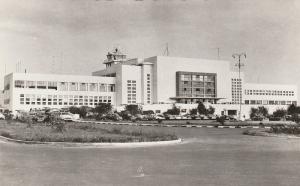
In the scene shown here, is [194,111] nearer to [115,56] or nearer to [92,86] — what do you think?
[92,86]

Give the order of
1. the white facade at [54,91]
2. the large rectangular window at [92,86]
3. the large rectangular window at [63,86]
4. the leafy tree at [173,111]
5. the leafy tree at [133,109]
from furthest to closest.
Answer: the large rectangular window at [92,86]
the large rectangular window at [63,86]
the white facade at [54,91]
the leafy tree at [173,111]
the leafy tree at [133,109]

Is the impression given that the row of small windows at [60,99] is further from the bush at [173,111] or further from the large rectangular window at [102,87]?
the bush at [173,111]

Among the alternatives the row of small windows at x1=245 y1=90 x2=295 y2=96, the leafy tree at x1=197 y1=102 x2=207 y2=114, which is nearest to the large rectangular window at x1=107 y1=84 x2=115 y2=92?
the leafy tree at x1=197 y1=102 x2=207 y2=114

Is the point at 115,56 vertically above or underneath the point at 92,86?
above

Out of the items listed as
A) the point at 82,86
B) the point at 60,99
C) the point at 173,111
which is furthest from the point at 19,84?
the point at 173,111

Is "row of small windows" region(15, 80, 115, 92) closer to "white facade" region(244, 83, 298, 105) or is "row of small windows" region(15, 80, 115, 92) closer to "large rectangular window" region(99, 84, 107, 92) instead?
"large rectangular window" region(99, 84, 107, 92)

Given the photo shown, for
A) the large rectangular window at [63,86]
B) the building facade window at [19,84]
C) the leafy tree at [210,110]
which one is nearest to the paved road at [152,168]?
the leafy tree at [210,110]

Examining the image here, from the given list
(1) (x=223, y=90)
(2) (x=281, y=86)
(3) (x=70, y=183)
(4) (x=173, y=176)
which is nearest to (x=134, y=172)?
(4) (x=173, y=176)
